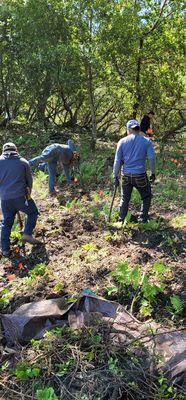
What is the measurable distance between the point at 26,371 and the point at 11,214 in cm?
322

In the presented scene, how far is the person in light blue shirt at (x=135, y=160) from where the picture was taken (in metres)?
6.88

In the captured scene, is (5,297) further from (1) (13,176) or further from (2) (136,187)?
(2) (136,187)

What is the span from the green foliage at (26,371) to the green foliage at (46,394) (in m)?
0.29

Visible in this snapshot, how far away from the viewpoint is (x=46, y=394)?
11.9 ft

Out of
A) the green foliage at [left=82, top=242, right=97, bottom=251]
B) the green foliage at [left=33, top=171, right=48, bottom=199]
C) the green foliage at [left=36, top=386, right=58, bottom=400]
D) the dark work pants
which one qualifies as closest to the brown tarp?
the green foliage at [left=36, top=386, right=58, bottom=400]

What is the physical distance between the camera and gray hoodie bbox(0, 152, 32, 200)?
6559mm

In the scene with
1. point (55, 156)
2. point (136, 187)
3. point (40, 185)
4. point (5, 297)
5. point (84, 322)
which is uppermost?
point (55, 156)

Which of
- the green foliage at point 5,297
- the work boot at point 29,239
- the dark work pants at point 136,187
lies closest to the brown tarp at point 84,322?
the green foliage at point 5,297

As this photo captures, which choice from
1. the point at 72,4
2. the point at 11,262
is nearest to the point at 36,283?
the point at 11,262

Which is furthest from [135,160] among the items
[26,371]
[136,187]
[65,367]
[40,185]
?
[40,185]

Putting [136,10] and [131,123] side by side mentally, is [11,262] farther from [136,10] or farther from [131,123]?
[136,10]

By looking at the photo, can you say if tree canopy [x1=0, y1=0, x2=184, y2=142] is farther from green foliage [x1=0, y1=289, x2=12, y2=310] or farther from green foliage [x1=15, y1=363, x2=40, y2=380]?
green foliage [x1=15, y1=363, x2=40, y2=380]

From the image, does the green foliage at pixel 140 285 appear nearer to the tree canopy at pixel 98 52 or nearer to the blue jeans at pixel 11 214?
the blue jeans at pixel 11 214

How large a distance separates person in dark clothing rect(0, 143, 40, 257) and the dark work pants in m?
1.55
